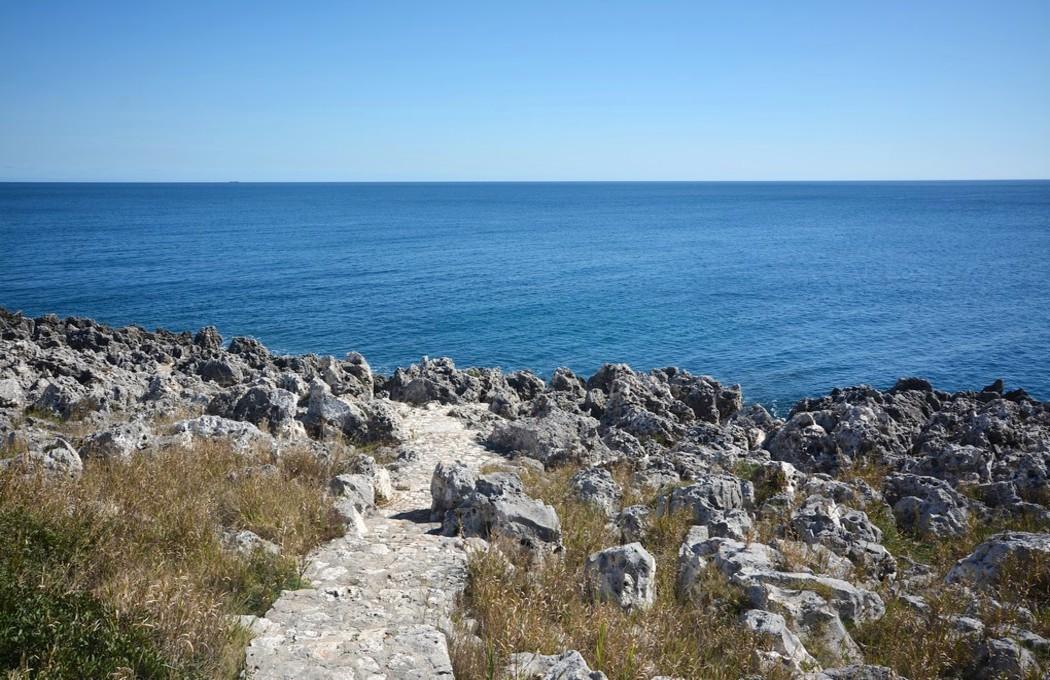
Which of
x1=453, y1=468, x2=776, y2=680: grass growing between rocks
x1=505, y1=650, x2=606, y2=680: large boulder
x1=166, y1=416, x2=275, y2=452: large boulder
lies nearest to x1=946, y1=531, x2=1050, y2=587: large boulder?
x1=453, y1=468, x2=776, y2=680: grass growing between rocks

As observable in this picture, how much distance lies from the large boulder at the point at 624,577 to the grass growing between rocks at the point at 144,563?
3.74 m

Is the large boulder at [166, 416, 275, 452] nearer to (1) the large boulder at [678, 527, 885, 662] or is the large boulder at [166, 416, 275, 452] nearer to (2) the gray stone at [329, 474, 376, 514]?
(2) the gray stone at [329, 474, 376, 514]

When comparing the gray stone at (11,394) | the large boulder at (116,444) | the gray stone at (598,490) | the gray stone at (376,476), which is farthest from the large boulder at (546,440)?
the gray stone at (11,394)

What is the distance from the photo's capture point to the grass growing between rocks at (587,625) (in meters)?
6.99

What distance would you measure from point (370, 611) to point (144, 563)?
8.24 ft

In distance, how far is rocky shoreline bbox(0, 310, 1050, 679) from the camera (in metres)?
8.84

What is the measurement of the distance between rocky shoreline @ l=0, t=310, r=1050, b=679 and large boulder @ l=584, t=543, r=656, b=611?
23mm

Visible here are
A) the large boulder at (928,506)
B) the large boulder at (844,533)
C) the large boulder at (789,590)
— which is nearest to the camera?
the large boulder at (789,590)

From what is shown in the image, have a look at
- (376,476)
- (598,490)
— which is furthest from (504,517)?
(376,476)

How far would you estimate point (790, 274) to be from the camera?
71.4 meters

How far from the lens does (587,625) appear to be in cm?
756

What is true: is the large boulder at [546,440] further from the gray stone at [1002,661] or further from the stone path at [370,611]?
the gray stone at [1002,661]

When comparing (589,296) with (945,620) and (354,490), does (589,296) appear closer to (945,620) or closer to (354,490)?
(354,490)

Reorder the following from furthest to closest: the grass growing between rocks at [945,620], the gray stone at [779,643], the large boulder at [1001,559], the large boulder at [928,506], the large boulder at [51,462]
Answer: the large boulder at [928,506] < the large boulder at [51,462] < the large boulder at [1001,559] < the grass growing between rocks at [945,620] < the gray stone at [779,643]
